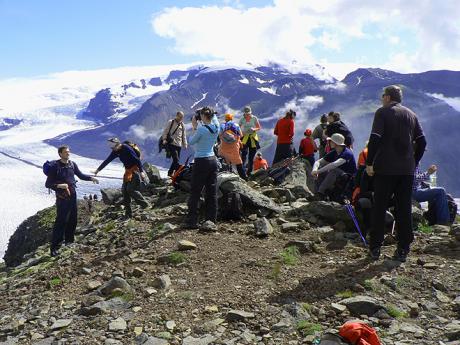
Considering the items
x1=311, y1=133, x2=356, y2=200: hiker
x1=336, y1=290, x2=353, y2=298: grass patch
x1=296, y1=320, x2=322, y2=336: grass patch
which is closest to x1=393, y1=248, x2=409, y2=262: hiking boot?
x1=336, y1=290, x2=353, y2=298: grass patch

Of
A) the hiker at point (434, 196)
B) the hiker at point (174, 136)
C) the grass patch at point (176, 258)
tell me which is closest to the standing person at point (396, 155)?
the hiker at point (434, 196)

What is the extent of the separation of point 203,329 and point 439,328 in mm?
3949

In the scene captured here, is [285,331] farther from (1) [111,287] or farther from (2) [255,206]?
(2) [255,206]

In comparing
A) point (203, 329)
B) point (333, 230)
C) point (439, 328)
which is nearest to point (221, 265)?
point (203, 329)

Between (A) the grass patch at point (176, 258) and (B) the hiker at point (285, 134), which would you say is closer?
(A) the grass patch at point (176, 258)

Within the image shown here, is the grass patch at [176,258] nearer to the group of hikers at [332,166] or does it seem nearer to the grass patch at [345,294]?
the group of hikers at [332,166]

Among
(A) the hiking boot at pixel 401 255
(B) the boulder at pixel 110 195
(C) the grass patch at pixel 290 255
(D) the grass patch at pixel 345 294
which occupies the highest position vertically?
(A) the hiking boot at pixel 401 255

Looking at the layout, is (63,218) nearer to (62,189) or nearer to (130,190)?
(62,189)

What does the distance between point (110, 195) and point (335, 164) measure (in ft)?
48.6

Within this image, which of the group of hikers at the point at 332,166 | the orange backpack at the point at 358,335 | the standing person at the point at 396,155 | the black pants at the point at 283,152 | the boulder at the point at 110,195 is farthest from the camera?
the boulder at the point at 110,195

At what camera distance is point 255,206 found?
15.6 meters

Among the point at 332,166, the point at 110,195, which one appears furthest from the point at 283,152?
the point at 110,195

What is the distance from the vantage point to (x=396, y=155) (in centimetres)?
1005

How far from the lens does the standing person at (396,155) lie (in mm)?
9969
